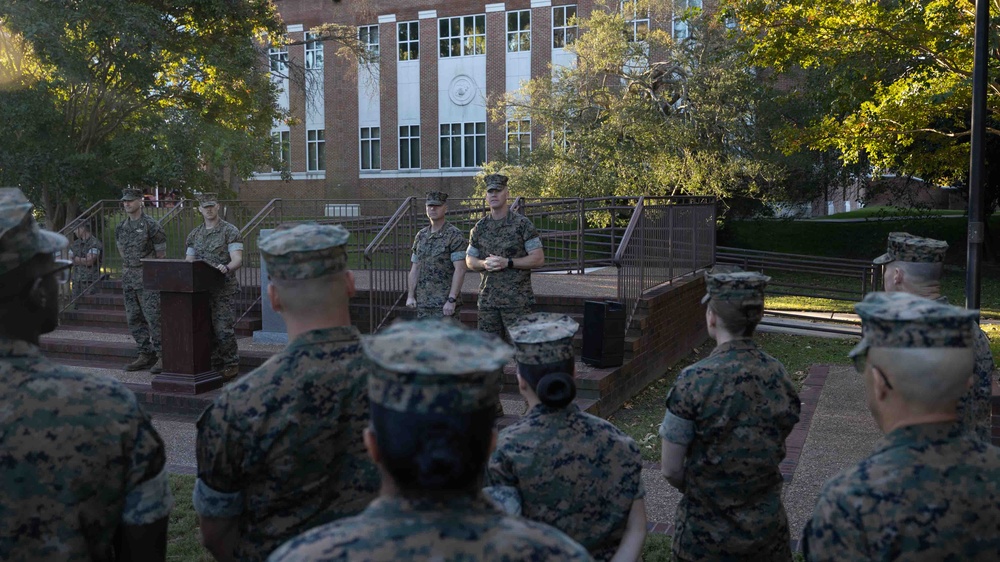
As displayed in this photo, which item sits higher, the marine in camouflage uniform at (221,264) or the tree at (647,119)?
the tree at (647,119)

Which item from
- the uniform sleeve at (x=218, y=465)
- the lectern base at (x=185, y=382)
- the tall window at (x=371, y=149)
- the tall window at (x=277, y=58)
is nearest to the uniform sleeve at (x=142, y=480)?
the uniform sleeve at (x=218, y=465)

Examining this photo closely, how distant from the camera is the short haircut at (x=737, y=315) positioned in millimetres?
3535

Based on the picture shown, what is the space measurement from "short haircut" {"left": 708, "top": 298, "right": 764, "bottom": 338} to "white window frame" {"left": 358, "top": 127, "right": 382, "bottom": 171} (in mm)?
37926

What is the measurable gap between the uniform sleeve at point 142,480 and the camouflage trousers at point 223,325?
23.5 ft

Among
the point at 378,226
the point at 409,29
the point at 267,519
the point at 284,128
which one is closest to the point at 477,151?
the point at 409,29

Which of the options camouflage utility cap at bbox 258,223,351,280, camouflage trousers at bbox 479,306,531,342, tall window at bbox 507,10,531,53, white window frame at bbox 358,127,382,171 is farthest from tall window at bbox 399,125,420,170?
camouflage utility cap at bbox 258,223,351,280

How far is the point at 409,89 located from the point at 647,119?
20.1 meters

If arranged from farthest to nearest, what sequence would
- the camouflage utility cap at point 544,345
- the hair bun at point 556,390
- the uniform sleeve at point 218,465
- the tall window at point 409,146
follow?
the tall window at point 409,146 < the camouflage utility cap at point 544,345 < the hair bun at point 556,390 < the uniform sleeve at point 218,465

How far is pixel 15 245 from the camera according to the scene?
2404 millimetres

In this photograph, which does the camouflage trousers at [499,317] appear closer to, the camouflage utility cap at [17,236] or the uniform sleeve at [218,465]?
the uniform sleeve at [218,465]

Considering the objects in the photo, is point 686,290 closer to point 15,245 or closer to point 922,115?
point 922,115

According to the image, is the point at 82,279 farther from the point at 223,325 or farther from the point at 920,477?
the point at 920,477

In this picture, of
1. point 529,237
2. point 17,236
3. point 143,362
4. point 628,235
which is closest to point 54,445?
point 17,236

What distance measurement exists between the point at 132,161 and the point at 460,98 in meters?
21.8
